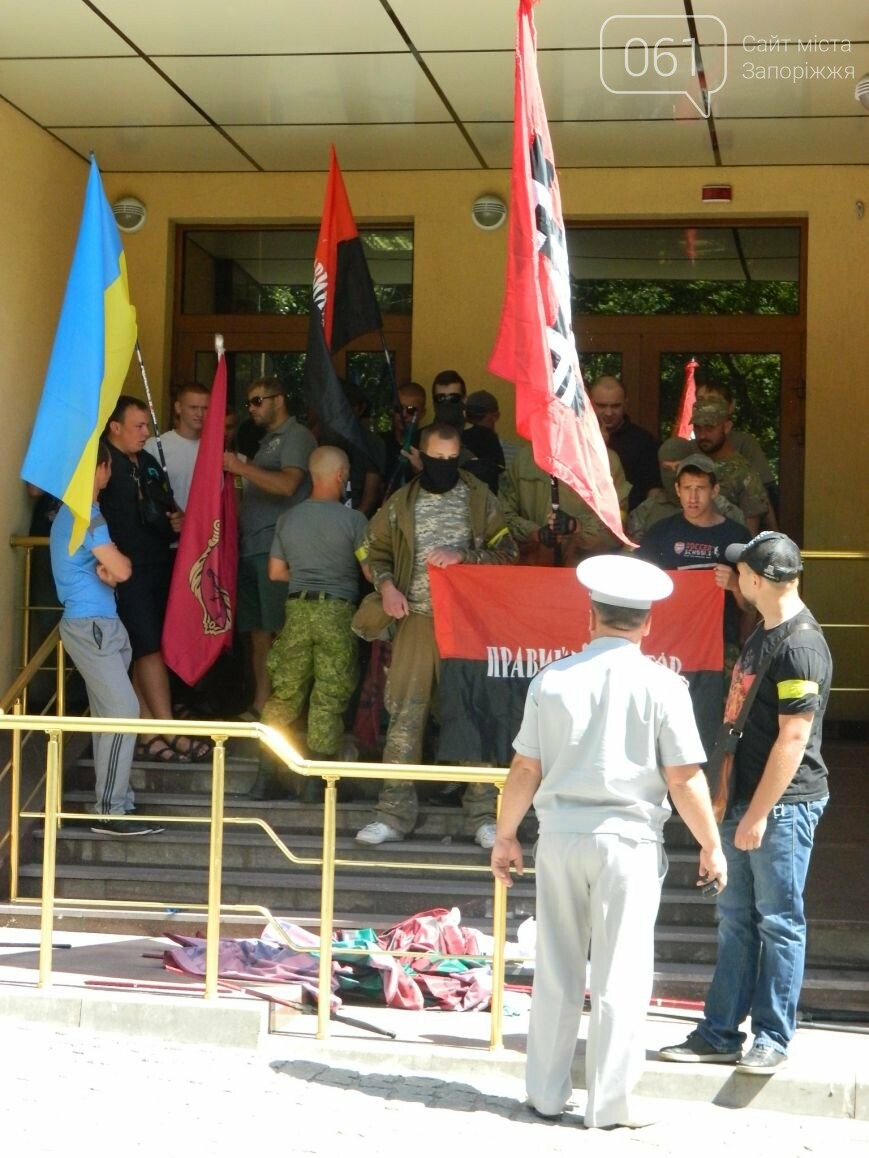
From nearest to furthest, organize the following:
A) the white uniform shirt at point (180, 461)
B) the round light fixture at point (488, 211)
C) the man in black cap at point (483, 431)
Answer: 1. the man in black cap at point (483, 431)
2. the white uniform shirt at point (180, 461)
3. the round light fixture at point (488, 211)

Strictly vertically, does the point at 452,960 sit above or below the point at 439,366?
below

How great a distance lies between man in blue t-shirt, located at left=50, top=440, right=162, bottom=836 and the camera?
9.07 m

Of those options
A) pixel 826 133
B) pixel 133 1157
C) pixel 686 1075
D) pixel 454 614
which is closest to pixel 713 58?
pixel 826 133

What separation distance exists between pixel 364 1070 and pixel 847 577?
6305 mm

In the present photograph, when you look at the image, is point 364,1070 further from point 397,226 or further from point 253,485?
point 397,226

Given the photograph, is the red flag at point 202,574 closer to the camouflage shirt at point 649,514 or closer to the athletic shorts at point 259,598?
the athletic shorts at point 259,598

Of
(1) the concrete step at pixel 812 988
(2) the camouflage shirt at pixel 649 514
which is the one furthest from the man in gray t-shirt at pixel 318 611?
(1) the concrete step at pixel 812 988

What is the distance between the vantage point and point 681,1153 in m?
5.58

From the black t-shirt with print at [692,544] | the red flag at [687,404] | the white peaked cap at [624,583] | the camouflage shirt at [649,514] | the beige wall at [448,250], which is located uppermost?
the beige wall at [448,250]

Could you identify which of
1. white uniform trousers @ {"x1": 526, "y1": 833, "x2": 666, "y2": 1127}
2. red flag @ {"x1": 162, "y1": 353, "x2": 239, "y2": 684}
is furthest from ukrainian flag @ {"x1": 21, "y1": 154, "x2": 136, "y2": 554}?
white uniform trousers @ {"x1": 526, "y1": 833, "x2": 666, "y2": 1127}

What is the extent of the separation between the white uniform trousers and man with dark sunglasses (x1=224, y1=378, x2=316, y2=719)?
4.46 m

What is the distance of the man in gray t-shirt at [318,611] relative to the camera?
9281mm

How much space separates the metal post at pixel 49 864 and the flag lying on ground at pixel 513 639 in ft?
7.50

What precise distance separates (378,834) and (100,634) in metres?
1.80
